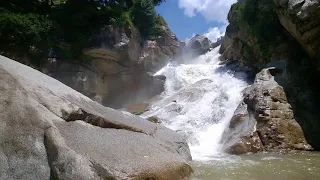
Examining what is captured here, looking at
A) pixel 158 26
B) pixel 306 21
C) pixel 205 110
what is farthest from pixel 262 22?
pixel 158 26

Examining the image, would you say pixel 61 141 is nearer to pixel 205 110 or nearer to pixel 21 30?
pixel 205 110

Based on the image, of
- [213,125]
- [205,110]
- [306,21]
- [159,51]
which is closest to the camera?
[306,21]

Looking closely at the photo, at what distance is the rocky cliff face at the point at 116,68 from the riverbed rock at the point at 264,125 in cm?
1159

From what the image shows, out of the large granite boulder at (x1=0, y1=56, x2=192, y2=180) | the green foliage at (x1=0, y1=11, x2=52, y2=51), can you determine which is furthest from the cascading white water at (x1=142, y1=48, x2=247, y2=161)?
the green foliage at (x1=0, y1=11, x2=52, y2=51)

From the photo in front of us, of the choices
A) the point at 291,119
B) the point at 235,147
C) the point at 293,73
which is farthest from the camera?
the point at 293,73

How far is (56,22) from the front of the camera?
64.7ft

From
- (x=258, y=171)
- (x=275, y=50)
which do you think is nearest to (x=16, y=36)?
(x=275, y=50)

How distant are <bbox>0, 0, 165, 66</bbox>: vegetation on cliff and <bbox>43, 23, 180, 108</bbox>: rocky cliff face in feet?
2.67

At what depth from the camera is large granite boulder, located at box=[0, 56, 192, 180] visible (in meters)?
3.91

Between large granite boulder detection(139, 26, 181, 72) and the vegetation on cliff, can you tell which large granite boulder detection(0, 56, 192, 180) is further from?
large granite boulder detection(139, 26, 181, 72)

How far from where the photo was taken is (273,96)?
37.5 ft

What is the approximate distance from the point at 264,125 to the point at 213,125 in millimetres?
3204

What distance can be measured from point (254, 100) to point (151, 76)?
48.4ft

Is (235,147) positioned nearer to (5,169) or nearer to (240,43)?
(5,169)
